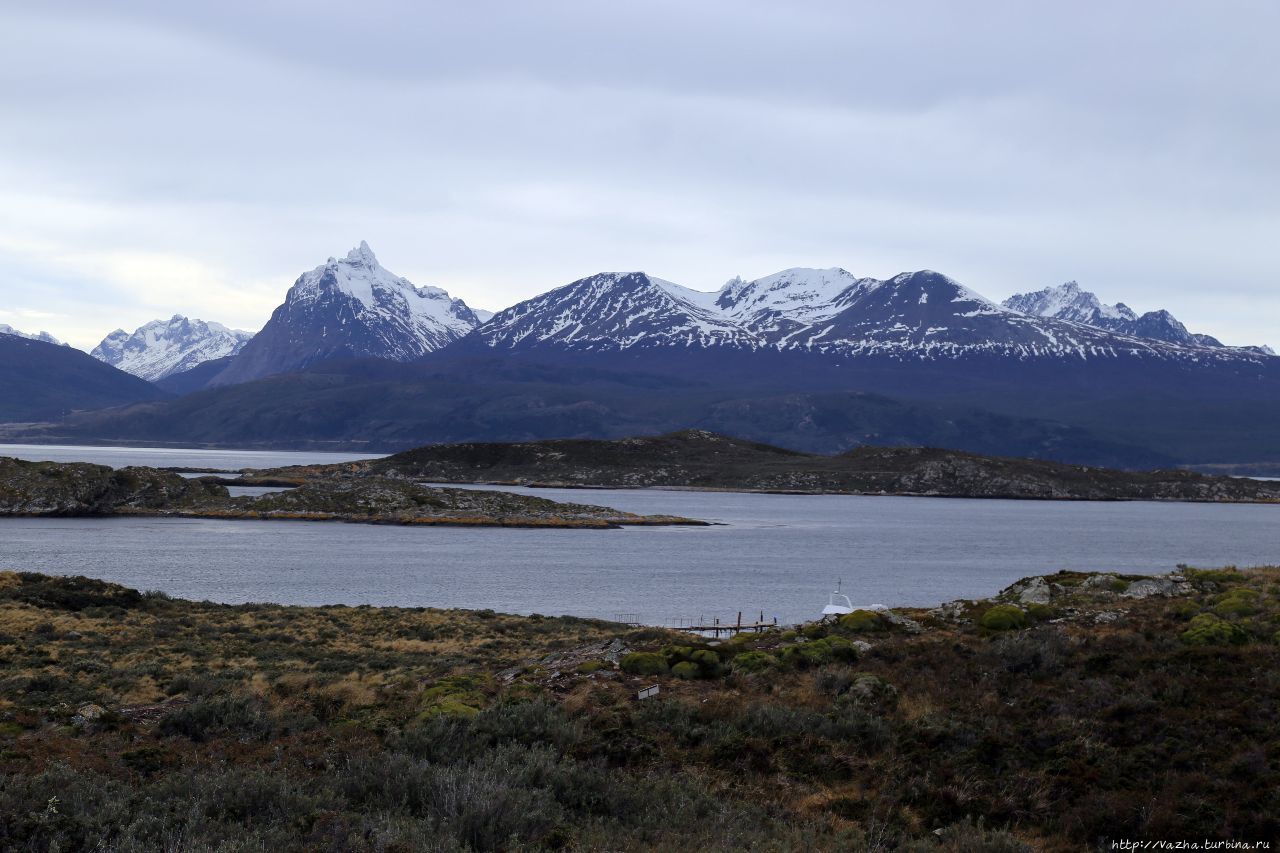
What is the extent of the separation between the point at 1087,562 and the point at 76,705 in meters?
95.8

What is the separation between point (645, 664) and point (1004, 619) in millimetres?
10304

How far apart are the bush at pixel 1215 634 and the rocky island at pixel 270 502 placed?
115389 millimetres

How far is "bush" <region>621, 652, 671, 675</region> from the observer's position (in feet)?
77.3

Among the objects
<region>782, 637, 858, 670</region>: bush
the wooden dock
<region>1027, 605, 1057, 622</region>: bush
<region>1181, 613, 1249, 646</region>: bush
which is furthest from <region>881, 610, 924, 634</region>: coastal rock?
the wooden dock

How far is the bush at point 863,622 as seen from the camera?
2778 centimetres

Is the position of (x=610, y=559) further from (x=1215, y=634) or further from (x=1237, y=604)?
(x=1215, y=634)

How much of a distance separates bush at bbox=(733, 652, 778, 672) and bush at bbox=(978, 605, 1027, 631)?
6.58 metres

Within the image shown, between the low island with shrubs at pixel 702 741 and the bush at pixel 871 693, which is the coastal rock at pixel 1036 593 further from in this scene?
the bush at pixel 871 693

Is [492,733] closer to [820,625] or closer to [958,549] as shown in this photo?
[820,625]

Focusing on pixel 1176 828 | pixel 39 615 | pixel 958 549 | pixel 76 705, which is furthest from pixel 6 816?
pixel 958 549

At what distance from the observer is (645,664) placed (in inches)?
934

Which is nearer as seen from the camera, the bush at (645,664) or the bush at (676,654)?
the bush at (645,664)

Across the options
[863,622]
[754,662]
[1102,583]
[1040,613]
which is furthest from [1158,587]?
[754,662]

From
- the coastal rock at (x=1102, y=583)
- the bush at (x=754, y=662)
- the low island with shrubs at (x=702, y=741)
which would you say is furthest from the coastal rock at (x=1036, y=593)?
the bush at (x=754, y=662)
